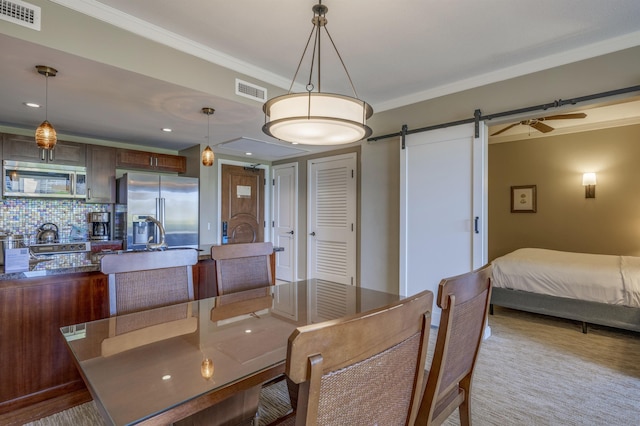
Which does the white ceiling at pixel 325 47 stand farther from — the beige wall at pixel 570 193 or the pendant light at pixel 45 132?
the beige wall at pixel 570 193

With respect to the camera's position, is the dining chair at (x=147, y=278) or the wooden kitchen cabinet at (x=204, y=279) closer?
the dining chair at (x=147, y=278)

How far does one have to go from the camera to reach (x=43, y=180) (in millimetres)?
3857

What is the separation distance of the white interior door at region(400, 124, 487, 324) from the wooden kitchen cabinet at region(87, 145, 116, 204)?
3.90 meters

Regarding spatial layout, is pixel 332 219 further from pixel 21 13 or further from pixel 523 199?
pixel 21 13

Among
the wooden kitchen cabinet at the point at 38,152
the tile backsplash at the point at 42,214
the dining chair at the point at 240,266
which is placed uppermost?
the wooden kitchen cabinet at the point at 38,152

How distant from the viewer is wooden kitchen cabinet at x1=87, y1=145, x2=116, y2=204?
13.7 ft

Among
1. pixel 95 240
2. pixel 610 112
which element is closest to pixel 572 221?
pixel 610 112

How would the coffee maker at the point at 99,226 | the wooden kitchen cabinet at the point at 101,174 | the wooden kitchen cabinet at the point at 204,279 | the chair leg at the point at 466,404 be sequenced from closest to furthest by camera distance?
the chair leg at the point at 466,404, the wooden kitchen cabinet at the point at 204,279, the wooden kitchen cabinet at the point at 101,174, the coffee maker at the point at 99,226

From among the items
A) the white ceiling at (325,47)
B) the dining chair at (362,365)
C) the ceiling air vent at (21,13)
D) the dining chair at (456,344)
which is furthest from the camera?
the white ceiling at (325,47)

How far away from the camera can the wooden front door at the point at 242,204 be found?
5082mm

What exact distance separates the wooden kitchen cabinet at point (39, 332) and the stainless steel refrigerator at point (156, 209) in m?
2.07

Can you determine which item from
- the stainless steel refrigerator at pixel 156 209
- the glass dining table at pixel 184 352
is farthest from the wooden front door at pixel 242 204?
the glass dining table at pixel 184 352

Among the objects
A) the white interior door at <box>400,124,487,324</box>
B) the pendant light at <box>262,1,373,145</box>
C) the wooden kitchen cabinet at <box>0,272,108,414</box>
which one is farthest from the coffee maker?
the white interior door at <box>400,124,487,324</box>

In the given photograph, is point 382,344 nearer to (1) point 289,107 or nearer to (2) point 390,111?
(1) point 289,107
